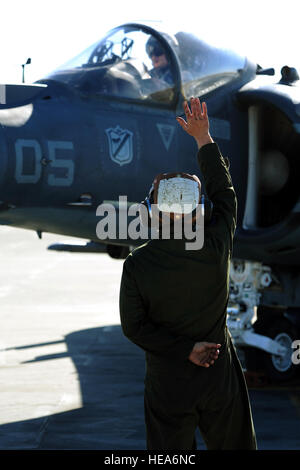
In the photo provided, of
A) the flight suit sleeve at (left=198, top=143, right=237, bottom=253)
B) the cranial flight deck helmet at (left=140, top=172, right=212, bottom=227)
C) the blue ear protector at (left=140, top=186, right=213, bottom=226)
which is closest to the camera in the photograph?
the cranial flight deck helmet at (left=140, top=172, right=212, bottom=227)

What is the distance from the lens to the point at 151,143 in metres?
6.57

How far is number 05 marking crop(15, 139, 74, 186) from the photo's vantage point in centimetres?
577

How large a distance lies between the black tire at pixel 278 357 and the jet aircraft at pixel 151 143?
14 mm

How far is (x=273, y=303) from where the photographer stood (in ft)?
26.2

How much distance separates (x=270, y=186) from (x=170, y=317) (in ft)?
13.0

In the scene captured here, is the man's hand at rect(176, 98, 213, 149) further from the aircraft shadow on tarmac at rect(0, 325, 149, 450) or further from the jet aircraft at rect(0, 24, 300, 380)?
the aircraft shadow on tarmac at rect(0, 325, 149, 450)

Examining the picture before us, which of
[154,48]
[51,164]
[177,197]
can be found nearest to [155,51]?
[154,48]

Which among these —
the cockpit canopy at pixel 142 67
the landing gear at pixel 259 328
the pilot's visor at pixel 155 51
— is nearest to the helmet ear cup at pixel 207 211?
the cockpit canopy at pixel 142 67

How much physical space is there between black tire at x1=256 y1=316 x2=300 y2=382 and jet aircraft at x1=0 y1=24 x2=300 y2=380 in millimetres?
14

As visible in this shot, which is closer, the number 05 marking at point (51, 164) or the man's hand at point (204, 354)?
the man's hand at point (204, 354)

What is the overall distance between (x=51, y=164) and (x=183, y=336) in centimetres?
278

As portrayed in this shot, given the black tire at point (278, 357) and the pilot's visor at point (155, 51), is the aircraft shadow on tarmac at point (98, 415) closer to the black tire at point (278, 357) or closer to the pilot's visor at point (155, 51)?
the black tire at point (278, 357)

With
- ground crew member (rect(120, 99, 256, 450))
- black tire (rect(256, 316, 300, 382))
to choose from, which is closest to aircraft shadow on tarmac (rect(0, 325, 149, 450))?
black tire (rect(256, 316, 300, 382))

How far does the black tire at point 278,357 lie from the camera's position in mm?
7910
